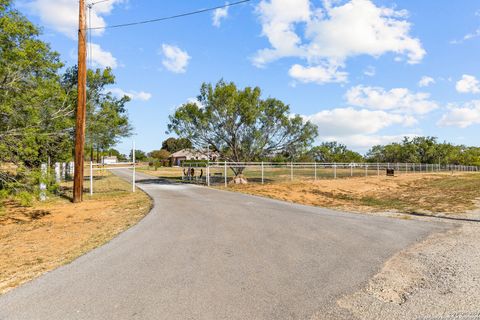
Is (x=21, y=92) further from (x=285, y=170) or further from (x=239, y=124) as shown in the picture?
(x=285, y=170)

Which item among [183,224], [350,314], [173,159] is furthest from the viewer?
[173,159]

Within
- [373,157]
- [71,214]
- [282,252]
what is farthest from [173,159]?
[282,252]

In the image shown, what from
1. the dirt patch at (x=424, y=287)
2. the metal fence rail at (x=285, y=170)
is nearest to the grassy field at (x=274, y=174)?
the metal fence rail at (x=285, y=170)

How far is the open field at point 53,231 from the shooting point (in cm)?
589

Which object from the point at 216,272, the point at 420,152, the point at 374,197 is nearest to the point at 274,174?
the point at 374,197

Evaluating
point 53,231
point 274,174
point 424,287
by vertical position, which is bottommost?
point 53,231

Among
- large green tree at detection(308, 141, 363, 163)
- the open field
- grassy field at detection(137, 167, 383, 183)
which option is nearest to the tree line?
the open field

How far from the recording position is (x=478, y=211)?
12367 millimetres

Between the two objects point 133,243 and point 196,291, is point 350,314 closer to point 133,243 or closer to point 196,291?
point 196,291

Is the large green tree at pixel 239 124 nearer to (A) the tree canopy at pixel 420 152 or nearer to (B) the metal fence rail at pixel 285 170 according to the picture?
(B) the metal fence rail at pixel 285 170

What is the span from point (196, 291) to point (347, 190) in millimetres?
20911

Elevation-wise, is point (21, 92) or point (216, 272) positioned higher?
point (21, 92)

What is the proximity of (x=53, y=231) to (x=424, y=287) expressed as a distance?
9.46m

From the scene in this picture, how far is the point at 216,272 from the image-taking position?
5066mm
